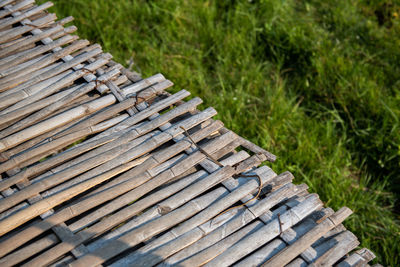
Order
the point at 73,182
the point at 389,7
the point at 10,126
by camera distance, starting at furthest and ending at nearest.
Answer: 1. the point at 389,7
2. the point at 10,126
3. the point at 73,182

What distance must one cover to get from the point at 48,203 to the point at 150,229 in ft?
1.34

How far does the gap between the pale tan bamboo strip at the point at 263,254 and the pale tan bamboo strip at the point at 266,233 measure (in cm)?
2

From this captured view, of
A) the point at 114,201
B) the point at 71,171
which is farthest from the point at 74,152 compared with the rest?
the point at 114,201

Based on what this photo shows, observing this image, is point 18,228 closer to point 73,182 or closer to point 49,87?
point 73,182

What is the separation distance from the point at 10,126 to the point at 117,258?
868 millimetres

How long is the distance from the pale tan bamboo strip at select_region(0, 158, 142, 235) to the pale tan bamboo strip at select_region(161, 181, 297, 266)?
1.48ft

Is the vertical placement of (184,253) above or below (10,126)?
below

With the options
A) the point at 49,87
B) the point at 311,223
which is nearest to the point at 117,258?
the point at 311,223

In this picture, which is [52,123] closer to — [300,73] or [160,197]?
[160,197]

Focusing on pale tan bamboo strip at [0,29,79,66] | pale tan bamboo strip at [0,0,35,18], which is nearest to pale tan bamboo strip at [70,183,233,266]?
pale tan bamboo strip at [0,29,79,66]

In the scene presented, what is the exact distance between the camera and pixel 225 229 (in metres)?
1.67

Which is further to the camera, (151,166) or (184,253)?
(151,166)

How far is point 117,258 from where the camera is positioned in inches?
62.2

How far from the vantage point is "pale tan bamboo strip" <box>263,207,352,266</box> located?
160 cm
